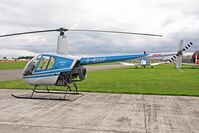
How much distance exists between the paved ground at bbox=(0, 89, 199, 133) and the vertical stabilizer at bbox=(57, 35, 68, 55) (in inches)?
97.6

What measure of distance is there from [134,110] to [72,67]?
12.3 ft

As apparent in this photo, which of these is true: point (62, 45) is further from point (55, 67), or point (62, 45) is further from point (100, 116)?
point (100, 116)

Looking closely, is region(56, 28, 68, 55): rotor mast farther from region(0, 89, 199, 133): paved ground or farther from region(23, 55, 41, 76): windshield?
region(0, 89, 199, 133): paved ground

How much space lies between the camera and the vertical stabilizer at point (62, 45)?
334 inches

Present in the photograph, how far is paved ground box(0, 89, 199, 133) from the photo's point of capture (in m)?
4.83

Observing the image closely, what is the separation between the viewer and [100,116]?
233 inches

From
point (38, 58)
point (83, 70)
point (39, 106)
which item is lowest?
point (39, 106)

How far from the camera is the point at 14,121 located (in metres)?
5.39

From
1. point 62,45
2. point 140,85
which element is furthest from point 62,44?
point 140,85

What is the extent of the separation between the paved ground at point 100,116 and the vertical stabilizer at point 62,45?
2478 mm

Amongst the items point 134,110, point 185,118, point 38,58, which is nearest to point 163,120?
point 185,118

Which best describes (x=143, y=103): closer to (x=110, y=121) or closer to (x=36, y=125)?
(x=110, y=121)

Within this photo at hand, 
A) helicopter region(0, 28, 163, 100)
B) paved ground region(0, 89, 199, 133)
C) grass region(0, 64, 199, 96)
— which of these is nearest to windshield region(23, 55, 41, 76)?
helicopter region(0, 28, 163, 100)

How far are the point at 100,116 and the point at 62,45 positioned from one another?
4315mm
